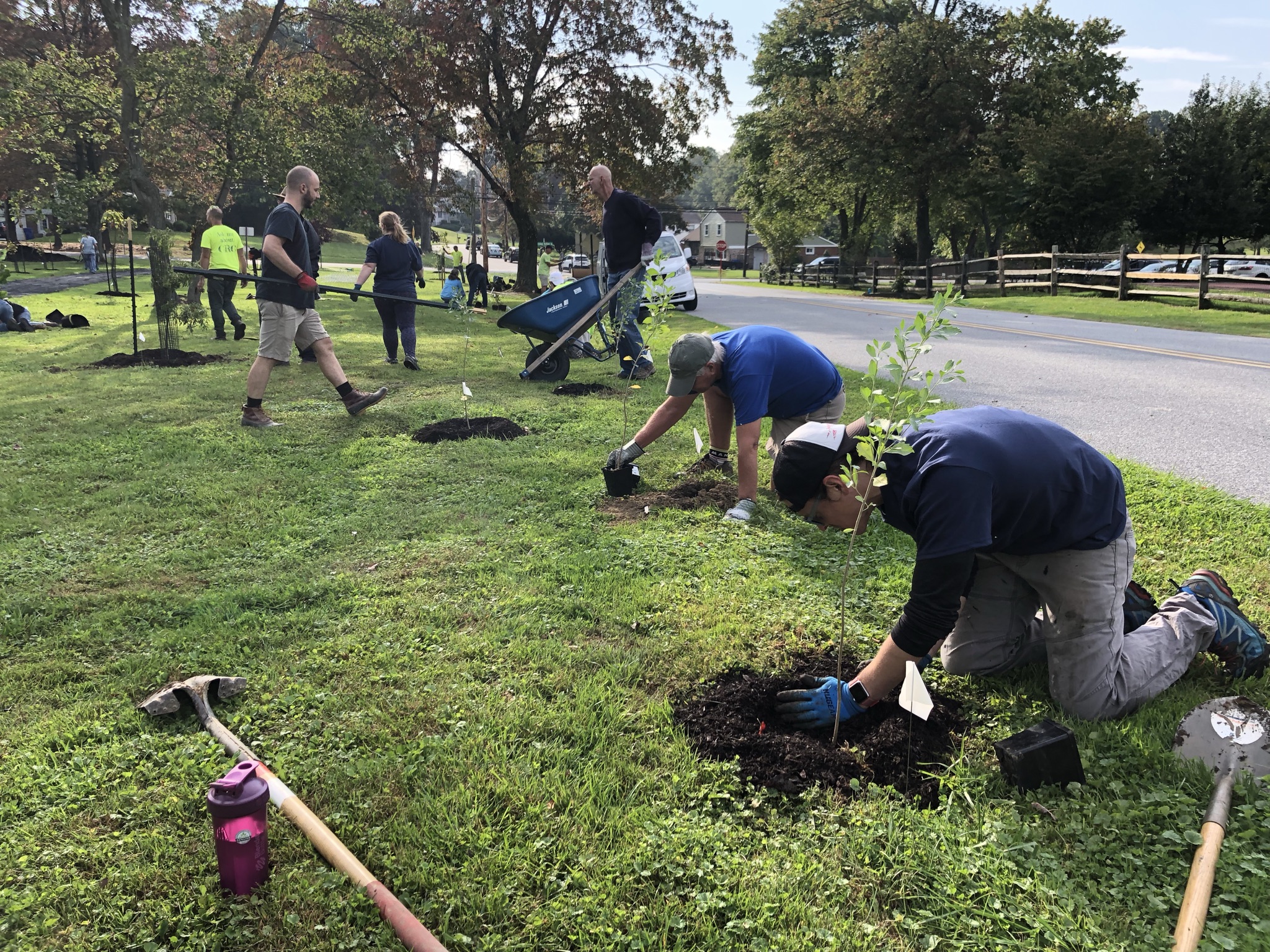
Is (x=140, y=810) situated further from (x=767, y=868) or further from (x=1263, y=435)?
(x=1263, y=435)

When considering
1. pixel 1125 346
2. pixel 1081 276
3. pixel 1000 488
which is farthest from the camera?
pixel 1081 276

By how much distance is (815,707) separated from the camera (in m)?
2.60

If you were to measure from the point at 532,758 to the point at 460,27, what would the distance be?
849 inches

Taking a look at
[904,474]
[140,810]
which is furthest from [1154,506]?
[140,810]

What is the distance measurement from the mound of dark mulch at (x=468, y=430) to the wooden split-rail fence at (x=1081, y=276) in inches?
373

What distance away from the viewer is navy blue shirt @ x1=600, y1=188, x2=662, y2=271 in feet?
28.4

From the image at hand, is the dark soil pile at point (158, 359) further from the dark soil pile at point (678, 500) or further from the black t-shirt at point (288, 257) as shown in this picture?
the dark soil pile at point (678, 500)

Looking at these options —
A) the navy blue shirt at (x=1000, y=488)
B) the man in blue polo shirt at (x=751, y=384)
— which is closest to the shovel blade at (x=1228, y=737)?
the navy blue shirt at (x=1000, y=488)

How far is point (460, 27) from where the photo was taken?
774 inches

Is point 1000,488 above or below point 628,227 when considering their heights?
below

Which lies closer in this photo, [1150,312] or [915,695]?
[915,695]

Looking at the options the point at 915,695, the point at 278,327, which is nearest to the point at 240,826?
the point at 915,695

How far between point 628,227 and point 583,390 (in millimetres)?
1920

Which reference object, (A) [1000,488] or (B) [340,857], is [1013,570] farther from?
(B) [340,857]
